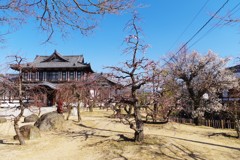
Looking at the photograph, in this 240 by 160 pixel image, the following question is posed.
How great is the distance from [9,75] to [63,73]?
2400cm

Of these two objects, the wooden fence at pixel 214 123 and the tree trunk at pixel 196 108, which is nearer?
the wooden fence at pixel 214 123

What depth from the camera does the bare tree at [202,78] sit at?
692 inches

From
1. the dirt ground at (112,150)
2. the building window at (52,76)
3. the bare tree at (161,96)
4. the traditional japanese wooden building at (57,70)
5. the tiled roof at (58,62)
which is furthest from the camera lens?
the building window at (52,76)

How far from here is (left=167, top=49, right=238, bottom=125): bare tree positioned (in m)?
17.6

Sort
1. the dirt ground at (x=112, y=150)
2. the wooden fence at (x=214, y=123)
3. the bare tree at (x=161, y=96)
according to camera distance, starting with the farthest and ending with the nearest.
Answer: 1. the wooden fence at (x=214, y=123)
2. the bare tree at (x=161, y=96)
3. the dirt ground at (x=112, y=150)

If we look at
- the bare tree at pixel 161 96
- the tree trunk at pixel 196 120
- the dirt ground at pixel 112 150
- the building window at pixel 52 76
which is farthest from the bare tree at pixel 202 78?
the building window at pixel 52 76

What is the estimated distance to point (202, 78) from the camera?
18141 millimetres

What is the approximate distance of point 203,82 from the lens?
17859mm

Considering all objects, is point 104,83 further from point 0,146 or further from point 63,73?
point 0,146

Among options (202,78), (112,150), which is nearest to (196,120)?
(202,78)

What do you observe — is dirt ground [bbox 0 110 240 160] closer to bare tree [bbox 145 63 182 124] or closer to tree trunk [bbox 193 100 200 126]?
bare tree [bbox 145 63 182 124]

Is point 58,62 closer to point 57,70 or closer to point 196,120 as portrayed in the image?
point 57,70

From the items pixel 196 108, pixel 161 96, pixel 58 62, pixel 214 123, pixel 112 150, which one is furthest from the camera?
pixel 58 62

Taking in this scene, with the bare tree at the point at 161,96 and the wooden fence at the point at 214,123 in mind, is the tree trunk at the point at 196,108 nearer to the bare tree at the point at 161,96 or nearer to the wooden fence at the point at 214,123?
the wooden fence at the point at 214,123
